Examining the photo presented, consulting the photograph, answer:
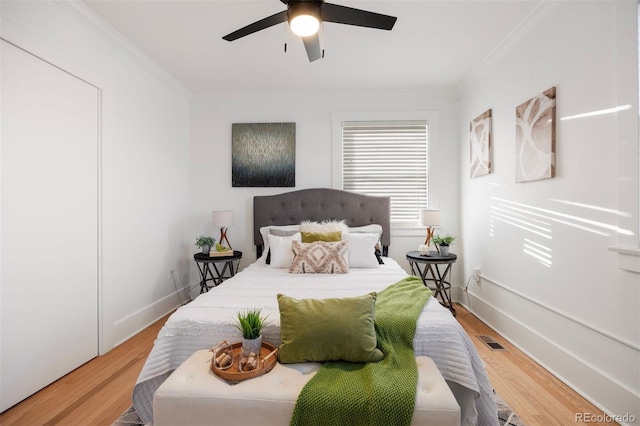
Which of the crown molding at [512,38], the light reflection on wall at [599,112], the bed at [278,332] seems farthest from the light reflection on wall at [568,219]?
the crown molding at [512,38]

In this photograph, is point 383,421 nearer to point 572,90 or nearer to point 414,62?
point 572,90

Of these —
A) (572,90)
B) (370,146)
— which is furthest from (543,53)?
(370,146)

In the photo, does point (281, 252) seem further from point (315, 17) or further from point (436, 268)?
point (315, 17)

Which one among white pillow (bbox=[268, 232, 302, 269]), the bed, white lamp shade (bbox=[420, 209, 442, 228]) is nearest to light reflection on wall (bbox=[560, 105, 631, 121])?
the bed

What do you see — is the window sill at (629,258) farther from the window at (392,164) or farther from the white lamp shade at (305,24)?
the window at (392,164)

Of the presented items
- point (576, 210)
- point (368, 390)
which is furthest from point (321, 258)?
point (576, 210)

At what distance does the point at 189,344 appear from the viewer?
179 cm

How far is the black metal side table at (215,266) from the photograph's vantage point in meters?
3.59

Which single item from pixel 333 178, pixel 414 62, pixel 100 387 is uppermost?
pixel 414 62

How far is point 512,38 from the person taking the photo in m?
2.75

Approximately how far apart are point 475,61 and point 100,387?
14.3ft

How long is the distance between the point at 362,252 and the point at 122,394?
2.18 meters

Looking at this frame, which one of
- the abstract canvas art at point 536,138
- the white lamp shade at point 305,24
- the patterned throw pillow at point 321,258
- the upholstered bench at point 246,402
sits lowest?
the upholstered bench at point 246,402

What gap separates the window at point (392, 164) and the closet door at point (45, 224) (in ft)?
9.00
